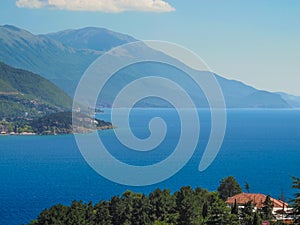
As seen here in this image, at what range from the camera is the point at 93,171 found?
3750 cm

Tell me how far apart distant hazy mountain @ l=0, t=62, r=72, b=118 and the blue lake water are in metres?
27.5

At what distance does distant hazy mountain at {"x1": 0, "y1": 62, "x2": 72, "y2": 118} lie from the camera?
8712 centimetres

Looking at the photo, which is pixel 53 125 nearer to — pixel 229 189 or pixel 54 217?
pixel 229 189

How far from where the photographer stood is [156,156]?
4381 centimetres

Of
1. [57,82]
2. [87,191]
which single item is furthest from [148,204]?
[57,82]

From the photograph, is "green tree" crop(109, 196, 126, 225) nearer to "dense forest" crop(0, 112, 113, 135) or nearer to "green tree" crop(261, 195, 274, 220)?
"green tree" crop(261, 195, 274, 220)

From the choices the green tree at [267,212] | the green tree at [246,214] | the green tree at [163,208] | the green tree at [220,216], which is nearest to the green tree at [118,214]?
the green tree at [163,208]

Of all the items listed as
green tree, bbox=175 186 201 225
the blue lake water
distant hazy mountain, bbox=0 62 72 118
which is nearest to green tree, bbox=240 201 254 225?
green tree, bbox=175 186 201 225

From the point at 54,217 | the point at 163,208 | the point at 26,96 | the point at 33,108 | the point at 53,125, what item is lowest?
the point at 54,217

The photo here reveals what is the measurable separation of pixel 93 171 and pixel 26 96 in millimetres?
61410

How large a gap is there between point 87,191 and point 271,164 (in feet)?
56.4

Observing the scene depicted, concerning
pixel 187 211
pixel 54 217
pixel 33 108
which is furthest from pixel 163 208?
pixel 33 108

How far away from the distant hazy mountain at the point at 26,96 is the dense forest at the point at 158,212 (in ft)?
224

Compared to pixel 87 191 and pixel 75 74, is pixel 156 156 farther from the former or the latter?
pixel 75 74
